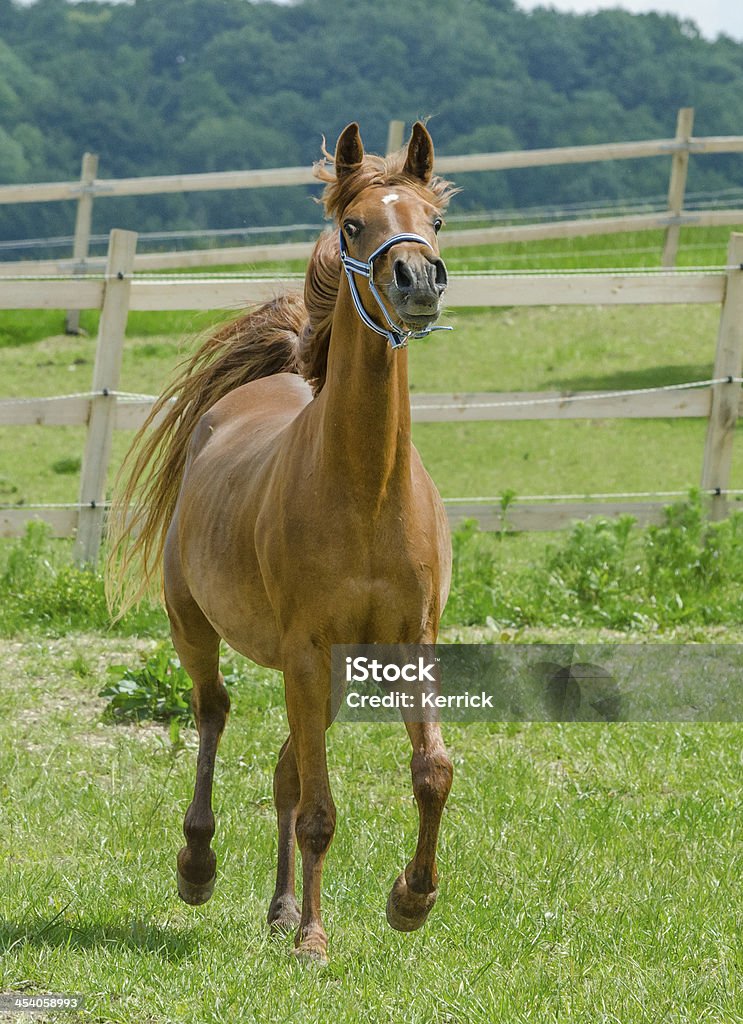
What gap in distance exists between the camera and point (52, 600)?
7.31 m

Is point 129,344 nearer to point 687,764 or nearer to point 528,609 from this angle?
point 528,609

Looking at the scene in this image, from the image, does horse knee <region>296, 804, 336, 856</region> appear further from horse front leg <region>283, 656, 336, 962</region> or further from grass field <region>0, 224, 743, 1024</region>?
grass field <region>0, 224, 743, 1024</region>

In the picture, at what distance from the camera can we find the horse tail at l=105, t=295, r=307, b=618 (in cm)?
520

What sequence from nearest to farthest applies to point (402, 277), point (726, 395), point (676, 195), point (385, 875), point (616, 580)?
point (402, 277) → point (385, 875) → point (616, 580) → point (726, 395) → point (676, 195)

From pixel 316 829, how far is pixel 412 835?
115 centimetres

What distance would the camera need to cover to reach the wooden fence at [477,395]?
7906mm

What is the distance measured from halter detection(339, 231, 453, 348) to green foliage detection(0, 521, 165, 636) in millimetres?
3962

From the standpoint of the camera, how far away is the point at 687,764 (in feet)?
17.5

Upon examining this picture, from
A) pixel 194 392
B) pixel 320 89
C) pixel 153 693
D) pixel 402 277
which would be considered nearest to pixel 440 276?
pixel 402 277

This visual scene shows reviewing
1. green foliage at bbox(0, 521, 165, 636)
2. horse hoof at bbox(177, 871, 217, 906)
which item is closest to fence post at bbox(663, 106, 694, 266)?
green foliage at bbox(0, 521, 165, 636)

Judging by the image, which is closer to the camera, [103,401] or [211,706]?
[211,706]

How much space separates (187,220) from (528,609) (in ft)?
75.1

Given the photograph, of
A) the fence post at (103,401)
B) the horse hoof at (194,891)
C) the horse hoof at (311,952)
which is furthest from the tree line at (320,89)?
the horse hoof at (311,952)

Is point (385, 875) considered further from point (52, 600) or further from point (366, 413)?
point (52, 600)
